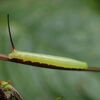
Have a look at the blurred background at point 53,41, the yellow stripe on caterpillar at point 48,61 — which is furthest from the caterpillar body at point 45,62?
the blurred background at point 53,41

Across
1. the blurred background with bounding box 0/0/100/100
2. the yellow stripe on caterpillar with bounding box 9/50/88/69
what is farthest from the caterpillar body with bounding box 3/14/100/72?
the blurred background with bounding box 0/0/100/100

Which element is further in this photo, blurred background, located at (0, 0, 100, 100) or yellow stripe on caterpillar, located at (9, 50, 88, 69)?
blurred background, located at (0, 0, 100, 100)

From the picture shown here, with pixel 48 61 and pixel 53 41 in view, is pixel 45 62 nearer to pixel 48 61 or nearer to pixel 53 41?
pixel 48 61

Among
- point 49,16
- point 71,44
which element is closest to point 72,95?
point 71,44

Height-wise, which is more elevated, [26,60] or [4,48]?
[26,60]

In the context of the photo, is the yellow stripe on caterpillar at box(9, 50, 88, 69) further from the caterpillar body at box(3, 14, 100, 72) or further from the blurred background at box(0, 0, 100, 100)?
the blurred background at box(0, 0, 100, 100)

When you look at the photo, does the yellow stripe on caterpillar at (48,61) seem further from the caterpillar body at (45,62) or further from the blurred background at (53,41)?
the blurred background at (53,41)

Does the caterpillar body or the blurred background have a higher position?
the caterpillar body

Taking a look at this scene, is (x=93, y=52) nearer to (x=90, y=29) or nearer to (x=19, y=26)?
(x=90, y=29)

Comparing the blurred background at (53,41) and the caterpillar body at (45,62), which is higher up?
the caterpillar body at (45,62)
